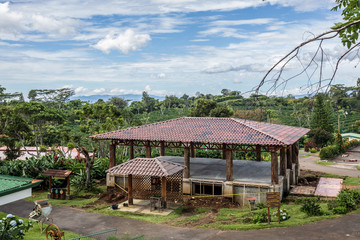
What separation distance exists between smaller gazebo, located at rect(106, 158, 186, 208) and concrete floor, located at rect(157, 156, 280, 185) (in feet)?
4.62

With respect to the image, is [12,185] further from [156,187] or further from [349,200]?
[349,200]

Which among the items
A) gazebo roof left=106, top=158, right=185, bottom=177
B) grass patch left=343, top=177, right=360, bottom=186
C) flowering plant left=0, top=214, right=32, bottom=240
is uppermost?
gazebo roof left=106, top=158, right=185, bottom=177

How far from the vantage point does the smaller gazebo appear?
18.5 meters

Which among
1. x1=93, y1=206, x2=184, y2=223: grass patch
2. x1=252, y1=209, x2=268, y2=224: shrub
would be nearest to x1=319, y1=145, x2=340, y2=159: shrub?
x1=93, y1=206, x2=184, y2=223: grass patch

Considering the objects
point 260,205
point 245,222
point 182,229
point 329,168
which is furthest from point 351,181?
point 182,229

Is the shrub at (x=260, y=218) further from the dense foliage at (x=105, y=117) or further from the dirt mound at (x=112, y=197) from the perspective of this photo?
the dirt mound at (x=112, y=197)

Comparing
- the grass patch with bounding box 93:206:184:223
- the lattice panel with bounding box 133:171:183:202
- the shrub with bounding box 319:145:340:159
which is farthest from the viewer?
the shrub with bounding box 319:145:340:159

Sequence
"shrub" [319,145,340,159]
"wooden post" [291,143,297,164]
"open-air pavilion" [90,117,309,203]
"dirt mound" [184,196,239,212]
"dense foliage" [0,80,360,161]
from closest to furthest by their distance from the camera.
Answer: "dense foliage" [0,80,360,161] → "dirt mound" [184,196,239,212] → "open-air pavilion" [90,117,309,203] → "wooden post" [291,143,297,164] → "shrub" [319,145,340,159]

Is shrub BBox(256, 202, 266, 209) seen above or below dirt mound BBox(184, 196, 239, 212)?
above

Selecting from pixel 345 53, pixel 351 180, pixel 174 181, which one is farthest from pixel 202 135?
pixel 345 53

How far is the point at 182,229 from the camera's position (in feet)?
48.9

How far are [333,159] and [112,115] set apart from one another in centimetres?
2392

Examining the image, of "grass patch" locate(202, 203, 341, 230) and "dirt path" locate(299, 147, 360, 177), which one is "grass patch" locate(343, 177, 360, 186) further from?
"grass patch" locate(202, 203, 341, 230)

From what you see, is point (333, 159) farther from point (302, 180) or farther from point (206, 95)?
point (206, 95)
